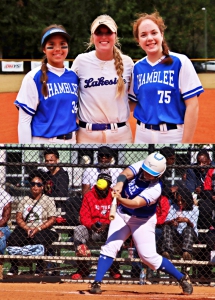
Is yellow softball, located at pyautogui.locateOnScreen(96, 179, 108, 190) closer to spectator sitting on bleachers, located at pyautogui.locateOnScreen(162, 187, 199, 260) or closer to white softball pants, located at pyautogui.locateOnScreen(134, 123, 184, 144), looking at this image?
spectator sitting on bleachers, located at pyautogui.locateOnScreen(162, 187, 199, 260)

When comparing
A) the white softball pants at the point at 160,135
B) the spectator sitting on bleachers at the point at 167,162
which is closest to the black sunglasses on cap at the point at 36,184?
the spectator sitting on bleachers at the point at 167,162

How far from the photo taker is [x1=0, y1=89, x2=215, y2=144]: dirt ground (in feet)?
56.9

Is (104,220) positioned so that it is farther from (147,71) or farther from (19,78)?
(19,78)

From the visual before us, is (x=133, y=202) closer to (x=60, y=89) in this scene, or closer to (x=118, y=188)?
(x=118, y=188)

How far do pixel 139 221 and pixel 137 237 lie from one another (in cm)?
16

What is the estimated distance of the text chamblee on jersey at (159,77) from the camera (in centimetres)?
580

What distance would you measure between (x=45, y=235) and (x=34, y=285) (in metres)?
0.57

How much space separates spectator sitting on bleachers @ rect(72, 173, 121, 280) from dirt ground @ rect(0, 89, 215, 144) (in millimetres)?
8114

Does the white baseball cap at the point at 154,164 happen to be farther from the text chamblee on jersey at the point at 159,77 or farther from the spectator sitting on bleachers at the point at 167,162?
the text chamblee on jersey at the point at 159,77

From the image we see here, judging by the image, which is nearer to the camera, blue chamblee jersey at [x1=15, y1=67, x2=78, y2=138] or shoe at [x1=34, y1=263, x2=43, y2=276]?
blue chamblee jersey at [x1=15, y1=67, x2=78, y2=138]

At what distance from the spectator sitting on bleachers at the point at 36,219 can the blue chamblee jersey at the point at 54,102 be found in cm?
183

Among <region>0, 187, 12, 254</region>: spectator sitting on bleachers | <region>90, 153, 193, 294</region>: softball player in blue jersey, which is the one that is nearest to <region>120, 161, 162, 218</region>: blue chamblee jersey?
<region>90, 153, 193, 294</region>: softball player in blue jersey

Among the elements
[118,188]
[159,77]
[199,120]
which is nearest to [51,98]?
[159,77]

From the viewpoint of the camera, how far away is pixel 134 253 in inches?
300
